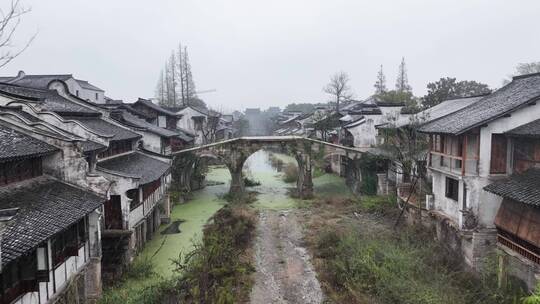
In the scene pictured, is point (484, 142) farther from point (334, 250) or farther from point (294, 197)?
point (294, 197)

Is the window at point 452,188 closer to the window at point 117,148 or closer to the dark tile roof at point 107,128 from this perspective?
the dark tile roof at point 107,128

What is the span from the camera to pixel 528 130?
15.8 m

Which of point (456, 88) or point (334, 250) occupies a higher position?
point (456, 88)

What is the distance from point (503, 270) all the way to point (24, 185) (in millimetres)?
16813

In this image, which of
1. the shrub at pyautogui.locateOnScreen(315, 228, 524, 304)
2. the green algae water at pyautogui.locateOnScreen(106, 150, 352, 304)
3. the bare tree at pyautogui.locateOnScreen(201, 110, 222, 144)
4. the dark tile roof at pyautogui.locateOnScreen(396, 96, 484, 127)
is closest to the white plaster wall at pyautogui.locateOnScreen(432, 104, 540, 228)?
the shrub at pyautogui.locateOnScreen(315, 228, 524, 304)

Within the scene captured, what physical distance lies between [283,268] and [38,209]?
1146cm

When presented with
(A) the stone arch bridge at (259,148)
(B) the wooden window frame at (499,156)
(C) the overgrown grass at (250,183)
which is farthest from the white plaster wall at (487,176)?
(C) the overgrown grass at (250,183)

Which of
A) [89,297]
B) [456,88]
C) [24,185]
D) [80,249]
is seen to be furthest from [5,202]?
[456,88]

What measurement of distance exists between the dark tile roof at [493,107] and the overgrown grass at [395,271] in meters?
5.49

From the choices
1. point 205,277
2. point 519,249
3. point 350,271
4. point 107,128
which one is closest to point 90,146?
point 107,128

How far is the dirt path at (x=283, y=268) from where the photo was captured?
54.3 feet

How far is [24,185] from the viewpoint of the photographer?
1266 cm

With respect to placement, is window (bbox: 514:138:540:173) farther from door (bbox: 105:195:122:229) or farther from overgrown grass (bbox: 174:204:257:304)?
door (bbox: 105:195:122:229)

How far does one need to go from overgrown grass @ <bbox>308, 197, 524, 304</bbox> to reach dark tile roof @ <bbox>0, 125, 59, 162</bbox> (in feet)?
38.6
